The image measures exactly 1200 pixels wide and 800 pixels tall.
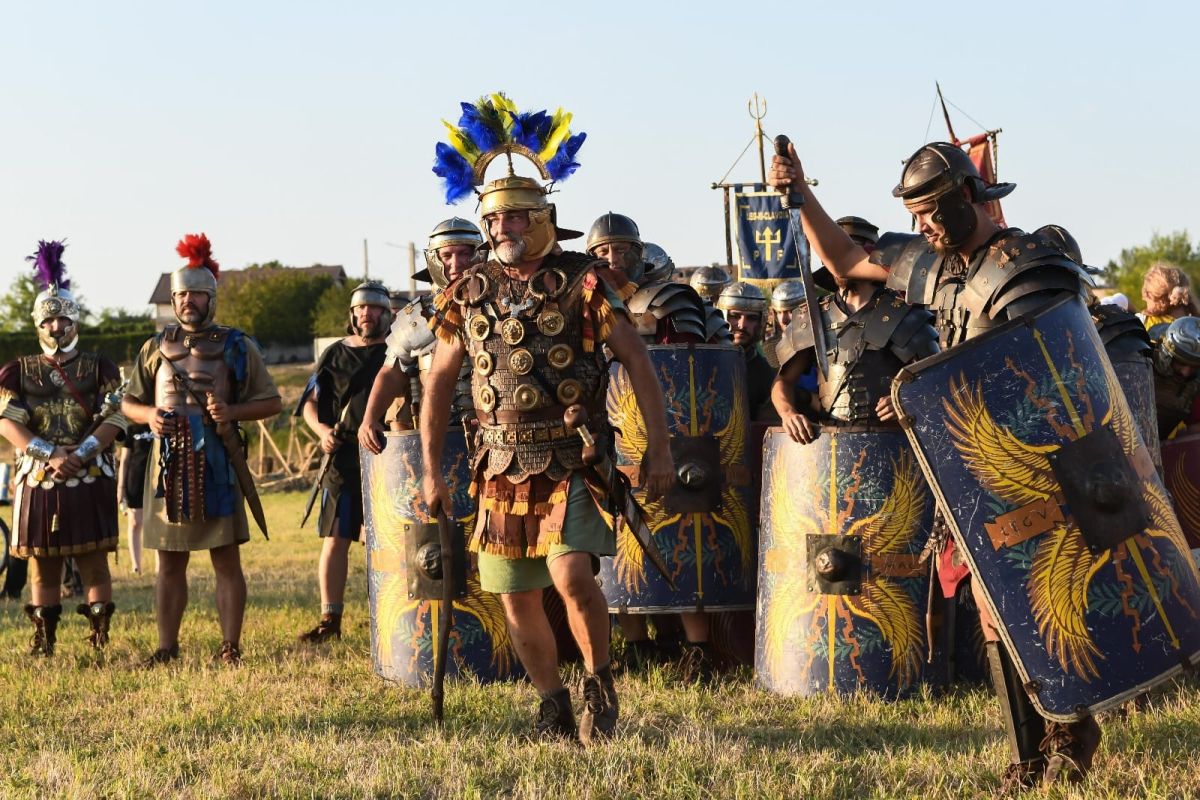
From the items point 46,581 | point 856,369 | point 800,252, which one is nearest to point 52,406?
point 46,581

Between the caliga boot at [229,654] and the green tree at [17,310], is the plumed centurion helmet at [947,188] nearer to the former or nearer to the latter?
the caliga boot at [229,654]

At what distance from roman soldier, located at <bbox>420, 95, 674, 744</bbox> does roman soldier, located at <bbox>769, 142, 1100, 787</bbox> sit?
0.85m

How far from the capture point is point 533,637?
5199 mm

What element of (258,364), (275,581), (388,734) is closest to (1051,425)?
(388,734)

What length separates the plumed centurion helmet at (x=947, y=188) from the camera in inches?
173

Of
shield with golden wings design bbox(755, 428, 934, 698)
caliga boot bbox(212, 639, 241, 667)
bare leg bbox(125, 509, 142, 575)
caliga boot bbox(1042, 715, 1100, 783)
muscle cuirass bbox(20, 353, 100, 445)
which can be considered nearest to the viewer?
caliga boot bbox(1042, 715, 1100, 783)

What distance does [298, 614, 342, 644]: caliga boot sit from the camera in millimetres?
8070

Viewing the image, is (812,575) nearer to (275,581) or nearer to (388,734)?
(388,734)

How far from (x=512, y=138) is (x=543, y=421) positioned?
1024mm

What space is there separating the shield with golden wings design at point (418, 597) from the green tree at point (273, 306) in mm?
49906

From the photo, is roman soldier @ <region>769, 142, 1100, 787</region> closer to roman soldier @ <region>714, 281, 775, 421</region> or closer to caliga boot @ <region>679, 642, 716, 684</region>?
caliga boot @ <region>679, 642, 716, 684</region>

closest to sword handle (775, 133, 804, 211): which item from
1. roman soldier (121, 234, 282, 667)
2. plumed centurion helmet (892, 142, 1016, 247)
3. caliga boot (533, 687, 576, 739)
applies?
plumed centurion helmet (892, 142, 1016, 247)

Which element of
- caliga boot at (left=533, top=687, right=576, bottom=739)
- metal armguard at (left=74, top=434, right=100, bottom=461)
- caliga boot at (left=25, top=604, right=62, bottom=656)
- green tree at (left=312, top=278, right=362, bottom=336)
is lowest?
caliga boot at (left=533, top=687, right=576, bottom=739)

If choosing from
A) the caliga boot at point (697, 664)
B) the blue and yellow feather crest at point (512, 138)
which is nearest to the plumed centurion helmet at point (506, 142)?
the blue and yellow feather crest at point (512, 138)
